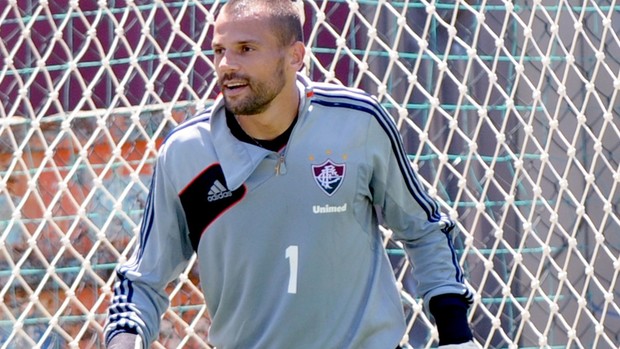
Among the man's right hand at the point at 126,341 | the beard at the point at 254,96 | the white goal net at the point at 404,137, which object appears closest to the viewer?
the man's right hand at the point at 126,341

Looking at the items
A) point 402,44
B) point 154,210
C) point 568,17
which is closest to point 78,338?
point 154,210

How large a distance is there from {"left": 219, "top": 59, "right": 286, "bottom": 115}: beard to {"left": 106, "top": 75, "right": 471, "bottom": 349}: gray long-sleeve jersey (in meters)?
0.11

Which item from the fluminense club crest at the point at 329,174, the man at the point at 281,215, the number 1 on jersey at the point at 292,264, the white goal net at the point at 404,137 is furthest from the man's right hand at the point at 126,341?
the white goal net at the point at 404,137

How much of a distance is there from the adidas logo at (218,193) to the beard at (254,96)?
0.20 meters

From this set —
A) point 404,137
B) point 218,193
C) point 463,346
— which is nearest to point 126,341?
point 218,193

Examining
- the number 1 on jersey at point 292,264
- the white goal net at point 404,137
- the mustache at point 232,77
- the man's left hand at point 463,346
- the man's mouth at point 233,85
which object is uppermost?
the mustache at point 232,77

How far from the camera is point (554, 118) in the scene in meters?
4.57

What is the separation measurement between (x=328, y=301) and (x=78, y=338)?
150 centimetres

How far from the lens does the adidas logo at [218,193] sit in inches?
119

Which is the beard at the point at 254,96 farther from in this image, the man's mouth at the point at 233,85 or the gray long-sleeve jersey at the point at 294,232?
the gray long-sleeve jersey at the point at 294,232

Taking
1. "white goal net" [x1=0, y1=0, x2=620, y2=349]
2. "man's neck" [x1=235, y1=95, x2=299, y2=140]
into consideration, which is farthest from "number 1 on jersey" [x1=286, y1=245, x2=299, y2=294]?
"white goal net" [x1=0, y1=0, x2=620, y2=349]

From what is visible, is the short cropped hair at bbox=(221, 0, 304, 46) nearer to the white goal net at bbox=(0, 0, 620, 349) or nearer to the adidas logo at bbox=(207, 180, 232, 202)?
the adidas logo at bbox=(207, 180, 232, 202)

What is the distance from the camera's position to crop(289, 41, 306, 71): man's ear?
10.1ft

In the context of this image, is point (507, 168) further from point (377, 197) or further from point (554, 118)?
point (377, 197)
